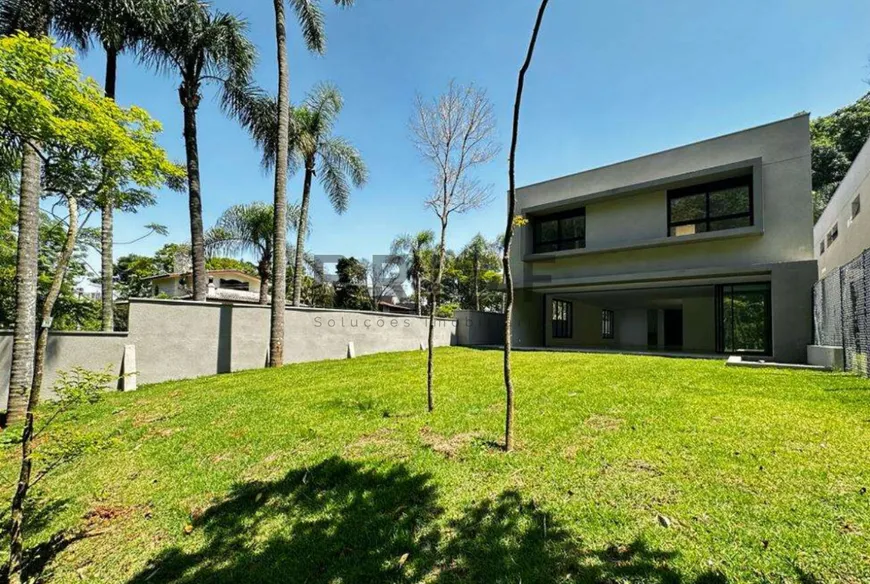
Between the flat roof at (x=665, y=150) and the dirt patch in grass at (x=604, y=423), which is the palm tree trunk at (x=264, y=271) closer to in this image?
the flat roof at (x=665, y=150)

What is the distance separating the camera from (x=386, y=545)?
2535 millimetres

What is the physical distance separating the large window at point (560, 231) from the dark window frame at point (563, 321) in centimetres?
329

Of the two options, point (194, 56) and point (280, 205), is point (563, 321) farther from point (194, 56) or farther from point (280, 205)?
point (194, 56)

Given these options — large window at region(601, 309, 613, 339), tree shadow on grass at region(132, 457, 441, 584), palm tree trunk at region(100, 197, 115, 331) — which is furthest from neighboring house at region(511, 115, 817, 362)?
palm tree trunk at region(100, 197, 115, 331)

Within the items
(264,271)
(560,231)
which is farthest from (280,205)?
(560,231)

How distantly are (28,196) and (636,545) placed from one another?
10.0 m

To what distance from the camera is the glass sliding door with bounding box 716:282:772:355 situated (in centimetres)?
1225

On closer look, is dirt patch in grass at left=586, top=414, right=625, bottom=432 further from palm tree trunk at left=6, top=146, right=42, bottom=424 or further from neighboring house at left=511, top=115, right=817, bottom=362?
neighboring house at left=511, top=115, right=817, bottom=362

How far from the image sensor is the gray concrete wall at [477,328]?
18.4 metres

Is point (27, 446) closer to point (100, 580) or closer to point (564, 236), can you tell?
point (100, 580)

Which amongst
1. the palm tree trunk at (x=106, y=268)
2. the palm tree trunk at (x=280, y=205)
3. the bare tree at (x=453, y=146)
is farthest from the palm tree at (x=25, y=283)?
the bare tree at (x=453, y=146)

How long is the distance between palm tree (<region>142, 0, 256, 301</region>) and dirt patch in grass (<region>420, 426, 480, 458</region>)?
29.7 ft

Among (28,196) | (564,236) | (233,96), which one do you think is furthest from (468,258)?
(28,196)

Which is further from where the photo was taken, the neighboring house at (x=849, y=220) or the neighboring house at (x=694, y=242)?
the neighboring house at (x=694, y=242)
